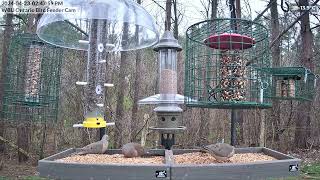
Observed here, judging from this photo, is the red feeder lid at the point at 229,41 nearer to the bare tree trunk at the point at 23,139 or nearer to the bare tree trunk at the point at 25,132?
the bare tree trunk at the point at 25,132

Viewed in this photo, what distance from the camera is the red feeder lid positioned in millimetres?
5473

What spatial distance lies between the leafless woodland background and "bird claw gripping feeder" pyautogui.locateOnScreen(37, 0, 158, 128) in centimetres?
445

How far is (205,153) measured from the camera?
5.32m

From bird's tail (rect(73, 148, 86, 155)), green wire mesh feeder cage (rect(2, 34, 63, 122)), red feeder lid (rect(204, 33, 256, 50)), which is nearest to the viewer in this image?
bird's tail (rect(73, 148, 86, 155))

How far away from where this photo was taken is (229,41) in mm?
5504

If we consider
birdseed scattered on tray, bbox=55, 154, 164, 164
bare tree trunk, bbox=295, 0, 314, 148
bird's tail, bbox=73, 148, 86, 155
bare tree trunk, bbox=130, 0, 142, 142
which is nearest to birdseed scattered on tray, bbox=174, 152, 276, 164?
birdseed scattered on tray, bbox=55, 154, 164, 164

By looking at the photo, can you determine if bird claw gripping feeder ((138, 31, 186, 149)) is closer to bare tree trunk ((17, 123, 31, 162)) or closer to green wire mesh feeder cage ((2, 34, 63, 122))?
green wire mesh feeder cage ((2, 34, 63, 122))

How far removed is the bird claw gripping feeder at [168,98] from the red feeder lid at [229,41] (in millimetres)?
806

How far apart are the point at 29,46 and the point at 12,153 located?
4.07m

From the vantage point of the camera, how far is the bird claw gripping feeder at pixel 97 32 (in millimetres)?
4852

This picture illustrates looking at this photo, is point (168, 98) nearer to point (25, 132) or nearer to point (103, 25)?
point (103, 25)

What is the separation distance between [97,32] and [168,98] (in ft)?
5.10

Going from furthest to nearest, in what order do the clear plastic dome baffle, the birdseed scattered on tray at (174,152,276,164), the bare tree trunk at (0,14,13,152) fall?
the bare tree trunk at (0,14,13,152)
the clear plastic dome baffle
the birdseed scattered on tray at (174,152,276,164)

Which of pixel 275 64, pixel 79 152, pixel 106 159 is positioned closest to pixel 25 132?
pixel 79 152
